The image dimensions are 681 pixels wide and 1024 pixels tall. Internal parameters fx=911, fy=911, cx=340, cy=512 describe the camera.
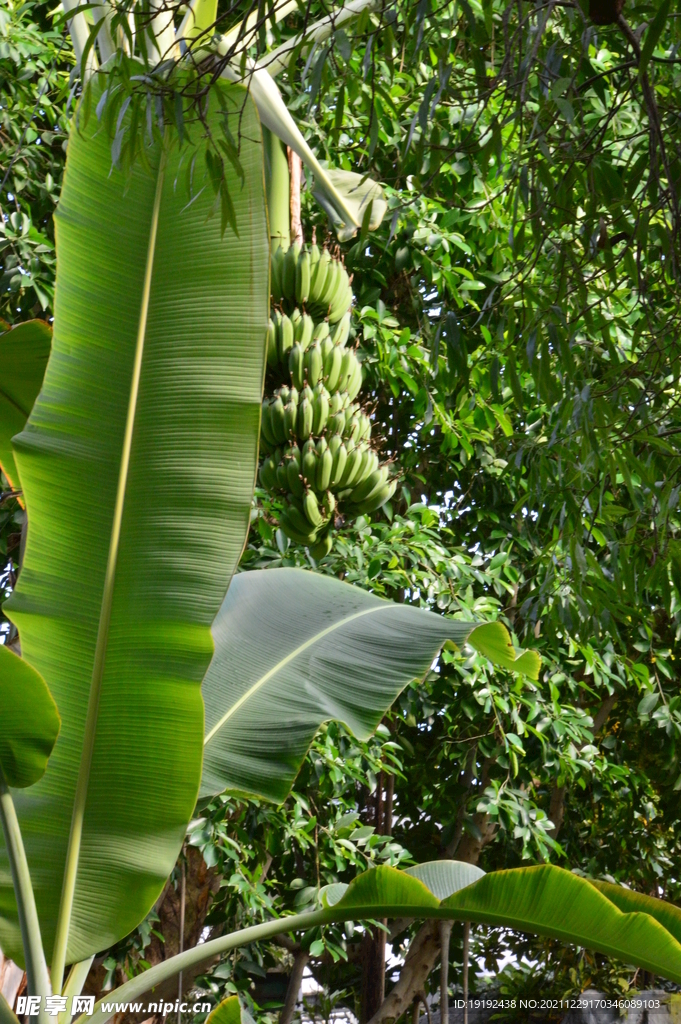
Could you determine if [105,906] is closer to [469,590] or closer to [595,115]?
[469,590]

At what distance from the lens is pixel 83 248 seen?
62.2 inches

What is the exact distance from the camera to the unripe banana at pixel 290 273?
6.30 feet

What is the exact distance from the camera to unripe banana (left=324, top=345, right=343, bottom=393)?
1956 mm

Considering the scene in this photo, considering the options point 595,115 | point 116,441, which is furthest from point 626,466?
point 595,115

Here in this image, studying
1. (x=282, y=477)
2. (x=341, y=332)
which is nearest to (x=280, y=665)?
(x=282, y=477)

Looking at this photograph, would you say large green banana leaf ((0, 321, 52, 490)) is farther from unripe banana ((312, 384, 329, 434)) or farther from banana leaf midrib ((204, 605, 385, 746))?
banana leaf midrib ((204, 605, 385, 746))

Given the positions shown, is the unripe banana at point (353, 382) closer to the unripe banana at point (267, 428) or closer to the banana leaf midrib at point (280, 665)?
the unripe banana at point (267, 428)

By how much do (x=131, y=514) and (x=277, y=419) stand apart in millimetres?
496

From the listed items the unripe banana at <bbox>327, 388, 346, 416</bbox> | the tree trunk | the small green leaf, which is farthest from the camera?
the tree trunk

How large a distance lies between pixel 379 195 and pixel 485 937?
4378 millimetres

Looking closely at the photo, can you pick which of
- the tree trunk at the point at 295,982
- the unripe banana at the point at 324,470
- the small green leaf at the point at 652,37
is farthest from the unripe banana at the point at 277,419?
the tree trunk at the point at 295,982

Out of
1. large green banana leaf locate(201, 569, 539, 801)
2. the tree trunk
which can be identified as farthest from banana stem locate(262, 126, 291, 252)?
the tree trunk

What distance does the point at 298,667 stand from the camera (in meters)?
1.93

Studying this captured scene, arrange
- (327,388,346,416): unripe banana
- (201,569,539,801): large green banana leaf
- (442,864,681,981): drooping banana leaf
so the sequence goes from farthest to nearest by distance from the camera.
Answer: (327,388,346,416): unripe banana < (201,569,539,801): large green banana leaf < (442,864,681,981): drooping banana leaf
